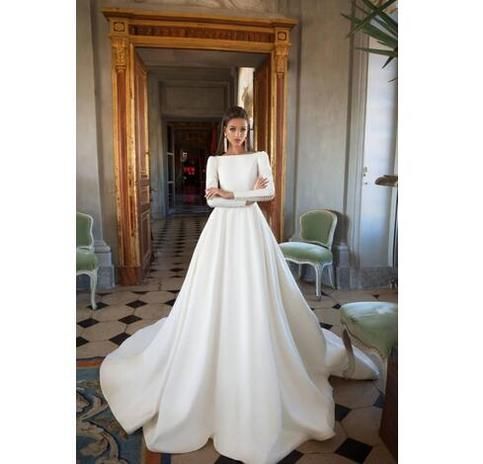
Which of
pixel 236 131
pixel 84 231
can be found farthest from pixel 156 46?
pixel 236 131

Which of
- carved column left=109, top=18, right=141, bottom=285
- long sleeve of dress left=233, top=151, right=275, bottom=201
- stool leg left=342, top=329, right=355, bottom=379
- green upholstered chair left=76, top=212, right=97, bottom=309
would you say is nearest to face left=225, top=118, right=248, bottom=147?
long sleeve of dress left=233, top=151, right=275, bottom=201

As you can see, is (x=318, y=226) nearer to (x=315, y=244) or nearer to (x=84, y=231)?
(x=315, y=244)

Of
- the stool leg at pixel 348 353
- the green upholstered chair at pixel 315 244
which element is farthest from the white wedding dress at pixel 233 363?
the green upholstered chair at pixel 315 244

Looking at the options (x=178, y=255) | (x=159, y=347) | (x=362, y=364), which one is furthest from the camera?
(x=178, y=255)

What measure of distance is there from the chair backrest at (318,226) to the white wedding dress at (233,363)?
92.2 inches

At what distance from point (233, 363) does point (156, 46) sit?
366 cm

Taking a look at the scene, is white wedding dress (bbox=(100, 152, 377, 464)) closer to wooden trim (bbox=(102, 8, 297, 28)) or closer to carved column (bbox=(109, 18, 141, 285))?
carved column (bbox=(109, 18, 141, 285))

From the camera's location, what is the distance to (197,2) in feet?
14.3
